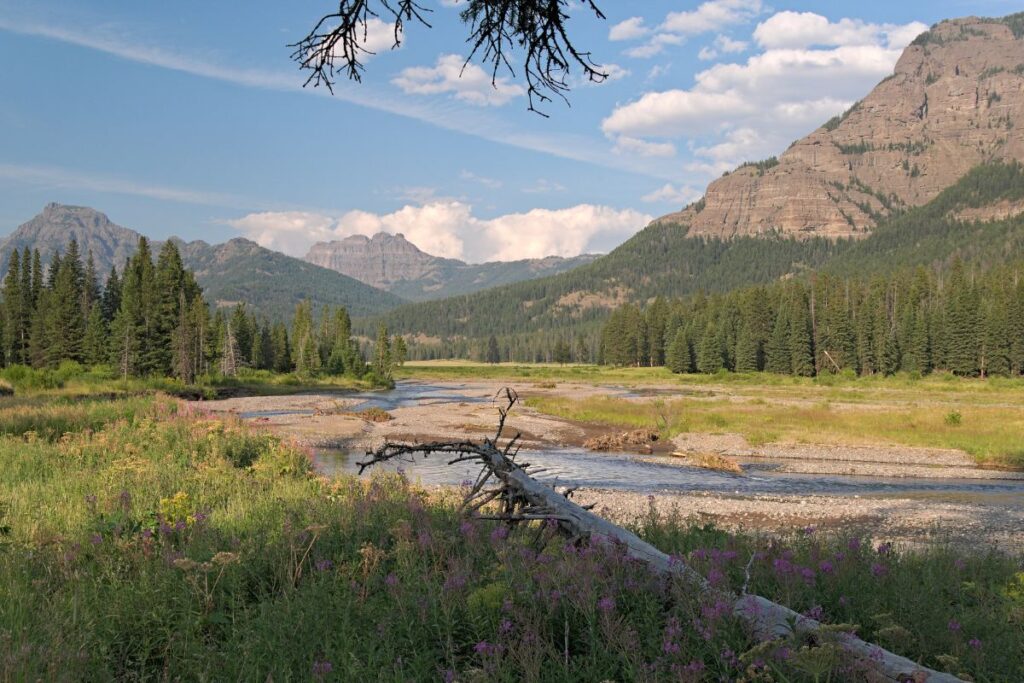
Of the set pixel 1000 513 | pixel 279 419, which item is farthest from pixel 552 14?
pixel 279 419

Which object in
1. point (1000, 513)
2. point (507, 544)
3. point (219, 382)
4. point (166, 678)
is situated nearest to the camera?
point (166, 678)

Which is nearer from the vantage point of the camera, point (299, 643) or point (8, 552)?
point (299, 643)

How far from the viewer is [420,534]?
573 centimetres

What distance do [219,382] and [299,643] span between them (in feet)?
242

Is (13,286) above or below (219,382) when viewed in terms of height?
above

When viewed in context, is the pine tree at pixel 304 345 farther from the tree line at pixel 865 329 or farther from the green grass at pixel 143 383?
the tree line at pixel 865 329

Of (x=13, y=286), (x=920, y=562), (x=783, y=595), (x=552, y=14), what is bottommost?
(x=920, y=562)

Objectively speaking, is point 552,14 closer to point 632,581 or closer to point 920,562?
point 632,581

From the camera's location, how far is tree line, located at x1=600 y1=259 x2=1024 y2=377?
275 ft

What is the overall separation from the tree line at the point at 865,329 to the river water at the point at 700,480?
71.1 metres

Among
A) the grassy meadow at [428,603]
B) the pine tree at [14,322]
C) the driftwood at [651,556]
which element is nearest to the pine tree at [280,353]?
the pine tree at [14,322]

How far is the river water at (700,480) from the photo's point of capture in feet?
73.5

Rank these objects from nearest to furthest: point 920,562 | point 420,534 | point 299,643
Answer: point 299,643 < point 420,534 < point 920,562

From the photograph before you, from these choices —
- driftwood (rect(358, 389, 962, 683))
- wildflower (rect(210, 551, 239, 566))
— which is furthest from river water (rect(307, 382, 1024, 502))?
wildflower (rect(210, 551, 239, 566))
